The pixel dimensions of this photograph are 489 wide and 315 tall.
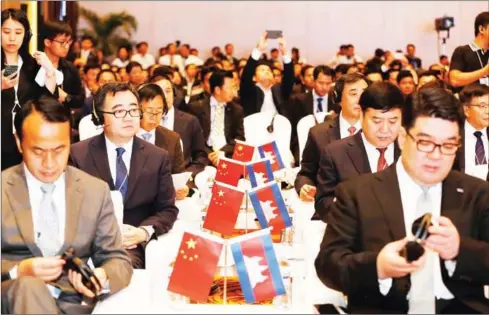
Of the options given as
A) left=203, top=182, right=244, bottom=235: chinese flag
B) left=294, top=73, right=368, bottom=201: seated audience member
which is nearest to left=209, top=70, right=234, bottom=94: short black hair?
left=294, top=73, right=368, bottom=201: seated audience member

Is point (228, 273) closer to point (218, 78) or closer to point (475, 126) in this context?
point (475, 126)

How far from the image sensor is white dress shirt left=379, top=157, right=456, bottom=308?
236cm

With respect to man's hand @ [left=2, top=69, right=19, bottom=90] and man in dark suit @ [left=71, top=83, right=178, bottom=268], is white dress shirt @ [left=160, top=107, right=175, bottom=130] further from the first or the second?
man in dark suit @ [left=71, top=83, right=178, bottom=268]

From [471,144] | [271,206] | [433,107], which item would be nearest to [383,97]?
[271,206]

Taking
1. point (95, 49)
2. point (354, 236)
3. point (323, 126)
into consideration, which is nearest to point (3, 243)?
point (354, 236)

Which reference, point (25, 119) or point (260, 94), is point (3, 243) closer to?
point (25, 119)

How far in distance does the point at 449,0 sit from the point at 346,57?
318cm

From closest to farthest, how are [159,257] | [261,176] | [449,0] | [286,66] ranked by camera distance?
1. [159,257]
2. [261,176]
3. [286,66]
4. [449,0]

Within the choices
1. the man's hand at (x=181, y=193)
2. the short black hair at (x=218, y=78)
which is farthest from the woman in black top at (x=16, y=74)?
the short black hair at (x=218, y=78)

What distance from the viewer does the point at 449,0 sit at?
16719 mm

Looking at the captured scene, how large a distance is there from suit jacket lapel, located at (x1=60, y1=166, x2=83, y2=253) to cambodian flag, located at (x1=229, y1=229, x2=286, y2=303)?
0.56 m

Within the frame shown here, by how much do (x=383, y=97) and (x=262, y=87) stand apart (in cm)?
485

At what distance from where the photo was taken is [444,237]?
2154mm

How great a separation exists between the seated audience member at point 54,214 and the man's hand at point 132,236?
63 cm
